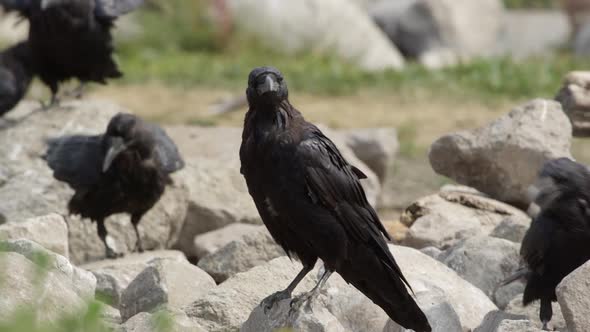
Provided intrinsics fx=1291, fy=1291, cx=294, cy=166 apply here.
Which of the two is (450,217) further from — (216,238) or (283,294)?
(283,294)

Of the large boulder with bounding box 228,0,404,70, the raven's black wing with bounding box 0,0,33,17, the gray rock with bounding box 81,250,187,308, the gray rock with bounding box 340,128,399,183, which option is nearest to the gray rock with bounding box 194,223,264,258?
the gray rock with bounding box 81,250,187,308

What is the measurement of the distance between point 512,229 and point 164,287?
2.16 meters

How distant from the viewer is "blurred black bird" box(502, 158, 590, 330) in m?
6.04

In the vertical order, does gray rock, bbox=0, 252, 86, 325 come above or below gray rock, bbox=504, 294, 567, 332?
above

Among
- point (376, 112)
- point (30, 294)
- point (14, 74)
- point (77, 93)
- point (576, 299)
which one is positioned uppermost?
point (576, 299)

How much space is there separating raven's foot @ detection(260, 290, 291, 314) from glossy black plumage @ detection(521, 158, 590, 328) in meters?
1.34

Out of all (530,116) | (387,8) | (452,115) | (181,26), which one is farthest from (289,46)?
(530,116)

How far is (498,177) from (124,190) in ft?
7.63

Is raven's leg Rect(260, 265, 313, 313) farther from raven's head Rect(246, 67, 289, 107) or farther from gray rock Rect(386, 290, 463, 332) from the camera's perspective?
raven's head Rect(246, 67, 289, 107)

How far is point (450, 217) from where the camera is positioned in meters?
7.55

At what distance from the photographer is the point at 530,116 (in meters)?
7.80

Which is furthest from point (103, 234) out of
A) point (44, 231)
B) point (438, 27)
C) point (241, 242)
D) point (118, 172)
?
point (438, 27)

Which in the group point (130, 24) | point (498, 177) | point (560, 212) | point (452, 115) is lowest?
point (130, 24)

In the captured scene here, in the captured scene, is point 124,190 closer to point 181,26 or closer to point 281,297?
point 281,297
